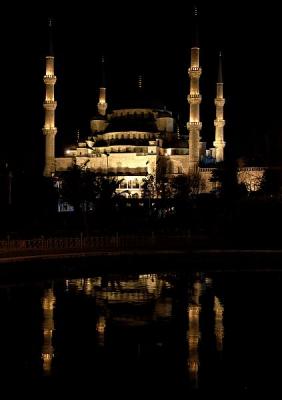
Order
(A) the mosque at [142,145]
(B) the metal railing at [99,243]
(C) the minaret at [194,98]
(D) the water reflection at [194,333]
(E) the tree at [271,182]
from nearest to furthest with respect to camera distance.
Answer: (D) the water reflection at [194,333] < (B) the metal railing at [99,243] < (E) the tree at [271,182] < (C) the minaret at [194,98] < (A) the mosque at [142,145]

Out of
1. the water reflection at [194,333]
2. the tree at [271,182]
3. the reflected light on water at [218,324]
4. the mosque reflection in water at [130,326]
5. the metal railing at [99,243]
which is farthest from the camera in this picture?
the tree at [271,182]

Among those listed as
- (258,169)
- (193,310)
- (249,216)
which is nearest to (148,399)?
(193,310)

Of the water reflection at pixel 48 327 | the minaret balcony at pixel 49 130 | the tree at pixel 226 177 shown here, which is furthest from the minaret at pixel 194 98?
the water reflection at pixel 48 327

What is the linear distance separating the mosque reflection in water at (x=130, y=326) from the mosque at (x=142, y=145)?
25814 mm

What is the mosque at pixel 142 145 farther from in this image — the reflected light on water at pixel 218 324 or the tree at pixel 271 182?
the reflected light on water at pixel 218 324

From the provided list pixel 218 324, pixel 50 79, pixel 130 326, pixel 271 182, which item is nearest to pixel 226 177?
pixel 271 182

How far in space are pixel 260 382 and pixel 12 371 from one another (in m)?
2.95

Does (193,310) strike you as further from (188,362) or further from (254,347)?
(188,362)

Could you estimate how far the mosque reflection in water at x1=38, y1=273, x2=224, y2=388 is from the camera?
29.8 feet

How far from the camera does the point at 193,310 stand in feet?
41.5

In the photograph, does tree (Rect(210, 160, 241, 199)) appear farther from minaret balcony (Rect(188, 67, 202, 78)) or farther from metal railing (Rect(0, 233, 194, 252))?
metal railing (Rect(0, 233, 194, 252))

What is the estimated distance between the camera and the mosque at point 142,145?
1612 inches

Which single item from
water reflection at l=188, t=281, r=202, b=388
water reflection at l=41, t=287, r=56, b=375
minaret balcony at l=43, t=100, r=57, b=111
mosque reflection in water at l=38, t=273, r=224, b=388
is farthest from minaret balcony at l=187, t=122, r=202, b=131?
water reflection at l=41, t=287, r=56, b=375

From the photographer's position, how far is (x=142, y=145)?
4606 cm
